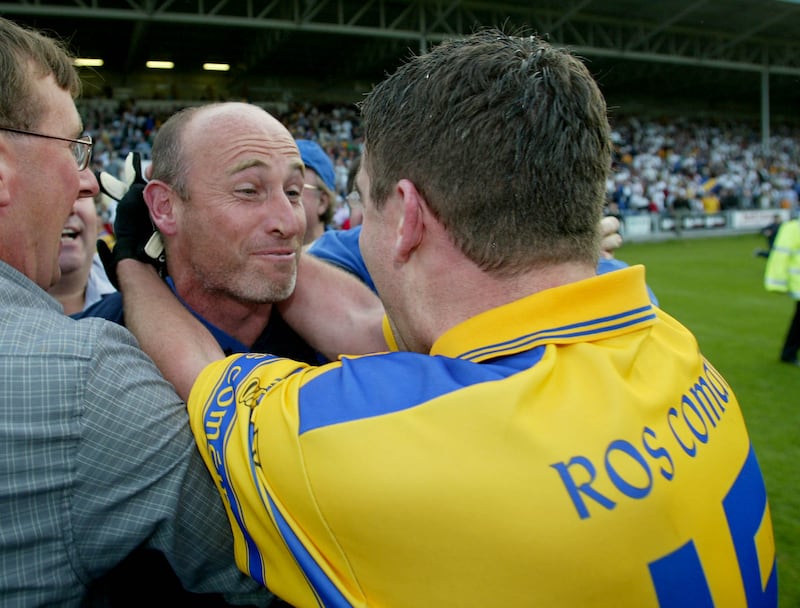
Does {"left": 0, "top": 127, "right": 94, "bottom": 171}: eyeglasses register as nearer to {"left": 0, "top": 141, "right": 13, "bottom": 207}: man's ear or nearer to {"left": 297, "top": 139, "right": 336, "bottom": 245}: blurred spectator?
{"left": 0, "top": 141, "right": 13, "bottom": 207}: man's ear

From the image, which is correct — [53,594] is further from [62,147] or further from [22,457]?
[62,147]

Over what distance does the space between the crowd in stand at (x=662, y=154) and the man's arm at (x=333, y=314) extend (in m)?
16.2

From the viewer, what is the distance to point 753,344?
27.7 ft

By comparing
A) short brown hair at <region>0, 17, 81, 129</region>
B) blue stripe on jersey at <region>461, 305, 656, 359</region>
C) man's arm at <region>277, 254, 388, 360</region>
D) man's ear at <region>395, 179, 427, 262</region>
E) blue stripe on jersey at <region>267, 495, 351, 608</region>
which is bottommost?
blue stripe on jersey at <region>267, 495, 351, 608</region>

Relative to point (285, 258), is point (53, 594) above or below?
below

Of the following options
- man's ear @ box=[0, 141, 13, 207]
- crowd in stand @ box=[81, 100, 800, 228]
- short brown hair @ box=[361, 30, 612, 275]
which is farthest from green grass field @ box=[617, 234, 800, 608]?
crowd in stand @ box=[81, 100, 800, 228]

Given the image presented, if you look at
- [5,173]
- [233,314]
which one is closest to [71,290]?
[233,314]

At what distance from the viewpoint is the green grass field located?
423cm

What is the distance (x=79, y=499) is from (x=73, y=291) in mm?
2478

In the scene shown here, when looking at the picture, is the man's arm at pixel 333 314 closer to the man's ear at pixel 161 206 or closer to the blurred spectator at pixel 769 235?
the man's ear at pixel 161 206

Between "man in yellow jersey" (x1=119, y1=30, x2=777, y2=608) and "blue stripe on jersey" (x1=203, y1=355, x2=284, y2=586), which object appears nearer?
"man in yellow jersey" (x1=119, y1=30, x2=777, y2=608)

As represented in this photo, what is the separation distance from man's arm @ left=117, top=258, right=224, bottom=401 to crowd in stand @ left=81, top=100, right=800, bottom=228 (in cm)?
1644

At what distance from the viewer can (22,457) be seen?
1168 millimetres

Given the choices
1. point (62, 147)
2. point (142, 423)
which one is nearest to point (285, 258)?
point (62, 147)
